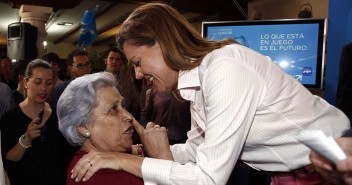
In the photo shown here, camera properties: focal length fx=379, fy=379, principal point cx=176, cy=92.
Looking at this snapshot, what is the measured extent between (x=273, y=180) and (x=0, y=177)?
100cm

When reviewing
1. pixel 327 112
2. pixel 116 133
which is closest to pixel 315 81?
pixel 327 112

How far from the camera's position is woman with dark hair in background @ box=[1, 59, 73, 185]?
91.6 inches

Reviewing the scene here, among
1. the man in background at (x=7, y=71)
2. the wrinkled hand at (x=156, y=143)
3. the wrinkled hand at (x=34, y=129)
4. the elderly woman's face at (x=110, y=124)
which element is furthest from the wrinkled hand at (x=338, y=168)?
the man in background at (x=7, y=71)

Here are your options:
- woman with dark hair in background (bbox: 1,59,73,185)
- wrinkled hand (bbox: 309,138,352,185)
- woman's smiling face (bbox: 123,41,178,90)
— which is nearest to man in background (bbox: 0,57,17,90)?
woman with dark hair in background (bbox: 1,59,73,185)

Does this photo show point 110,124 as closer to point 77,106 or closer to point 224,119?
point 77,106

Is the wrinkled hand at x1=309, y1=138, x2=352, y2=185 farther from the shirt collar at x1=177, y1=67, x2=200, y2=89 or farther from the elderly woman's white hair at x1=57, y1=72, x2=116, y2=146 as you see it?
the elderly woman's white hair at x1=57, y1=72, x2=116, y2=146

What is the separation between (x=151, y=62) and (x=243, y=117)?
1.42 ft

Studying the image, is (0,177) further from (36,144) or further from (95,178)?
(36,144)

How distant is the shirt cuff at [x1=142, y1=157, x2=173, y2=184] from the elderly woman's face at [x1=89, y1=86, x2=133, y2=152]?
1.45 feet

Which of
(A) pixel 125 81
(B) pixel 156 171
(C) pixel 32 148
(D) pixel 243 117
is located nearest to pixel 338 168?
(D) pixel 243 117

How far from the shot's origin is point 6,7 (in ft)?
30.8

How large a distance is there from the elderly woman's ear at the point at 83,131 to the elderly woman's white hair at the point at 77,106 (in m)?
0.01

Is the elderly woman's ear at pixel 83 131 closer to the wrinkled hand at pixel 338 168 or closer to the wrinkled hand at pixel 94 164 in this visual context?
the wrinkled hand at pixel 94 164

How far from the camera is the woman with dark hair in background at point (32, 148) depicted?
2326mm
